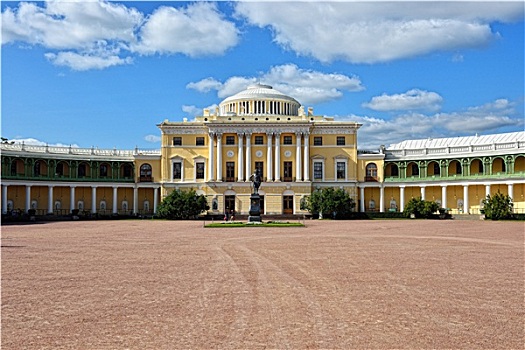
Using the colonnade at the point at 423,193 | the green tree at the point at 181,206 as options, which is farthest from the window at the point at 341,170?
the green tree at the point at 181,206

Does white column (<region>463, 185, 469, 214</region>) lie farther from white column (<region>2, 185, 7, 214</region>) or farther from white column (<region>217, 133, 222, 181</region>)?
white column (<region>2, 185, 7, 214</region>)

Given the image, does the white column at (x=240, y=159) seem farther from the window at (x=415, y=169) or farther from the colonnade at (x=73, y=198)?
the window at (x=415, y=169)

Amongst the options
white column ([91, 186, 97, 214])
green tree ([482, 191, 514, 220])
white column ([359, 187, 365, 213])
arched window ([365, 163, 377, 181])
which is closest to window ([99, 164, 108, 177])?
white column ([91, 186, 97, 214])

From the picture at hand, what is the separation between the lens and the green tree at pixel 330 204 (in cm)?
6562

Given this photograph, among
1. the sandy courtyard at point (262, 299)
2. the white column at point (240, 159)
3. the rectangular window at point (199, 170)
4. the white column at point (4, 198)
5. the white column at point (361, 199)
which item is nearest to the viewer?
the sandy courtyard at point (262, 299)

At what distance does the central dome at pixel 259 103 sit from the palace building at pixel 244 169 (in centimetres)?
357

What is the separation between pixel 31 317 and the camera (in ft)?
38.6

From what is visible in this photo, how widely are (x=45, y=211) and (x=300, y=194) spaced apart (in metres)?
36.1

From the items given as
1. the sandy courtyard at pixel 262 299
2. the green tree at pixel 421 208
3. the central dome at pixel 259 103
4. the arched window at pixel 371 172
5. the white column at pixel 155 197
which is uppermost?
the central dome at pixel 259 103

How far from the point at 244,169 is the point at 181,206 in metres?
14.6

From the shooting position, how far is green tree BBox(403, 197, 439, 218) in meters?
64.6

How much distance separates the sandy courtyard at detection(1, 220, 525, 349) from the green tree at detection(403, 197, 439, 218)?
4158cm

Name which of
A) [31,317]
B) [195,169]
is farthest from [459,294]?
[195,169]

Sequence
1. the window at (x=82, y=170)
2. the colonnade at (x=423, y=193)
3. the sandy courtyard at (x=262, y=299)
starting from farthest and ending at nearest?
the window at (x=82, y=170)
the colonnade at (x=423, y=193)
the sandy courtyard at (x=262, y=299)
